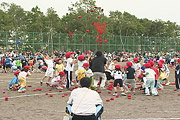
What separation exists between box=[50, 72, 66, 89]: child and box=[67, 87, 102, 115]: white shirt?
9.43 m

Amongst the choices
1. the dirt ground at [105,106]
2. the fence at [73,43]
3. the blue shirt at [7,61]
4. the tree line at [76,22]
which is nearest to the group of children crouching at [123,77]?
the dirt ground at [105,106]

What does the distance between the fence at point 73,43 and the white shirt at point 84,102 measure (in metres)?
25.1

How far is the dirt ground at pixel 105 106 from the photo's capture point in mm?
8812

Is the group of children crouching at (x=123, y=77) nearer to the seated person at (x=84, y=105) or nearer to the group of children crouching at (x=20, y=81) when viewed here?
the group of children crouching at (x=20, y=81)

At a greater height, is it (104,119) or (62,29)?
(62,29)

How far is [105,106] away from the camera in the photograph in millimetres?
10461

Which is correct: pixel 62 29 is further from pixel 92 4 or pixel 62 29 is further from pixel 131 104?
pixel 131 104

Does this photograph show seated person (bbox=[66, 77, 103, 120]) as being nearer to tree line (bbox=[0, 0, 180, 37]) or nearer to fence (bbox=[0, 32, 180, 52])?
fence (bbox=[0, 32, 180, 52])

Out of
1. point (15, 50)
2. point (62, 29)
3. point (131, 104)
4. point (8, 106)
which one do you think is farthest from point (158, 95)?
point (62, 29)

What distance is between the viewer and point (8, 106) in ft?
34.3

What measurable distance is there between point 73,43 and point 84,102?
43.1 meters

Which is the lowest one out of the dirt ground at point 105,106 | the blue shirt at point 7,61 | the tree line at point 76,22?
the dirt ground at point 105,106

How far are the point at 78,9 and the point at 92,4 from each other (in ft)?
10.4

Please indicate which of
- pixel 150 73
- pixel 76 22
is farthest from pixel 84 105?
pixel 76 22
